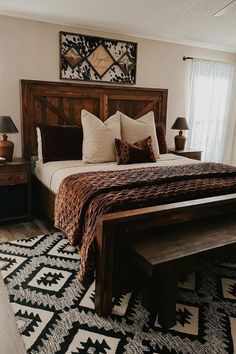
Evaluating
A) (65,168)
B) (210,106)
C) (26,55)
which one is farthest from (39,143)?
(210,106)

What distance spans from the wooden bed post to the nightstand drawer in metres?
1.68

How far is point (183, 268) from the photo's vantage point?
5.54 ft

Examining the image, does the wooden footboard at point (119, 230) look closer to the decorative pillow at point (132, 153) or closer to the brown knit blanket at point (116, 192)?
the brown knit blanket at point (116, 192)

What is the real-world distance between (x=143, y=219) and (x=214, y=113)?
369cm

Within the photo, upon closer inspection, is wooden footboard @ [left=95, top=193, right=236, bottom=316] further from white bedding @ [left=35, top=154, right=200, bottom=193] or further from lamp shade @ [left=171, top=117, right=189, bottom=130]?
lamp shade @ [left=171, top=117, right=189, bottom=130]

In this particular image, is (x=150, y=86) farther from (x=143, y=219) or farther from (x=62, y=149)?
(x=143, y=219)

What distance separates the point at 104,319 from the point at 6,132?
213 cm

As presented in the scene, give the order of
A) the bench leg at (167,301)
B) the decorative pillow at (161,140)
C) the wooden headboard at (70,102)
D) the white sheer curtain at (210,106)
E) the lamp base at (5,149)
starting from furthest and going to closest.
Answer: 1. the white sheer curtain at (210,106)
2. the decorative pillow at (161,140)
3. the wooden headboard at (70,102)
4. the lamp base at (5,149)
5. the bench leg at (167,301)

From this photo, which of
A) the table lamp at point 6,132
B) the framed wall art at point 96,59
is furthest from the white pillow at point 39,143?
the framed wall art at point 96,59

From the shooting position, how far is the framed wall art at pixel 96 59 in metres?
3.61

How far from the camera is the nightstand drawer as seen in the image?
10.1ft

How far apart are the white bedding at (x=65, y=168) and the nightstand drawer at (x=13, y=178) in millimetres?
184

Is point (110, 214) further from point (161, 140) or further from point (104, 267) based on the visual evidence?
point (161, 140)

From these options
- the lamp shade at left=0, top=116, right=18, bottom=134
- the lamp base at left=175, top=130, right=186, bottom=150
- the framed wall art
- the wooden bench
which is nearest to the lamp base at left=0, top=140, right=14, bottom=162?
the lamp shade at left=0, top=116, right=18, bottom=134
